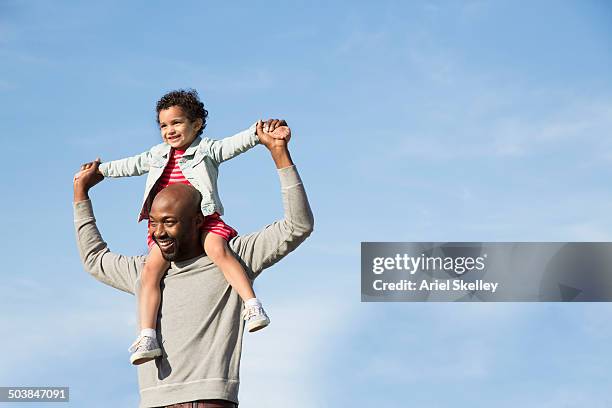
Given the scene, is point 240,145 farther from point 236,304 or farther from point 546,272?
point 546,272

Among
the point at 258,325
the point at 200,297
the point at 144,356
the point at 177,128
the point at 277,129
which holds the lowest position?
the point at 144,356

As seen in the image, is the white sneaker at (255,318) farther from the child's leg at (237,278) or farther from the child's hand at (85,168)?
the child's hand at (85,168)

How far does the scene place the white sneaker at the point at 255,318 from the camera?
5840 millimetres

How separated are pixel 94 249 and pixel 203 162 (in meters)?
1.04

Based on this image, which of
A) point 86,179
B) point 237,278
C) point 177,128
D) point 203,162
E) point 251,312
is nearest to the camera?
point 251,312

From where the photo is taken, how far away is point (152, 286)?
6.19 m

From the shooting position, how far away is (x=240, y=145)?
6172 millimetres

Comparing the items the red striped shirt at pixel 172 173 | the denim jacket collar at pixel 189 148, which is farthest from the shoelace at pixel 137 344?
the denim jacket collar at pixel 189 148

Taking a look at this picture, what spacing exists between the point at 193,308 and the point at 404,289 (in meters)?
6.10

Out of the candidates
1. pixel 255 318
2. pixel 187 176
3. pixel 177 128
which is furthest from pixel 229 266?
pixel 177 128

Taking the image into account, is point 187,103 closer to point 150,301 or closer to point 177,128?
point 177,128

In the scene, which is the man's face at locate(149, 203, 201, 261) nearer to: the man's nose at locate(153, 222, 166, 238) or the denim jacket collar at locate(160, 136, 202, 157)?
the man's nose at locate(153, 222, 166, 238)

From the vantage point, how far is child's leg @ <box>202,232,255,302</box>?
19.6 feet

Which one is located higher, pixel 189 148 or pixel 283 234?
pixel 189 148
